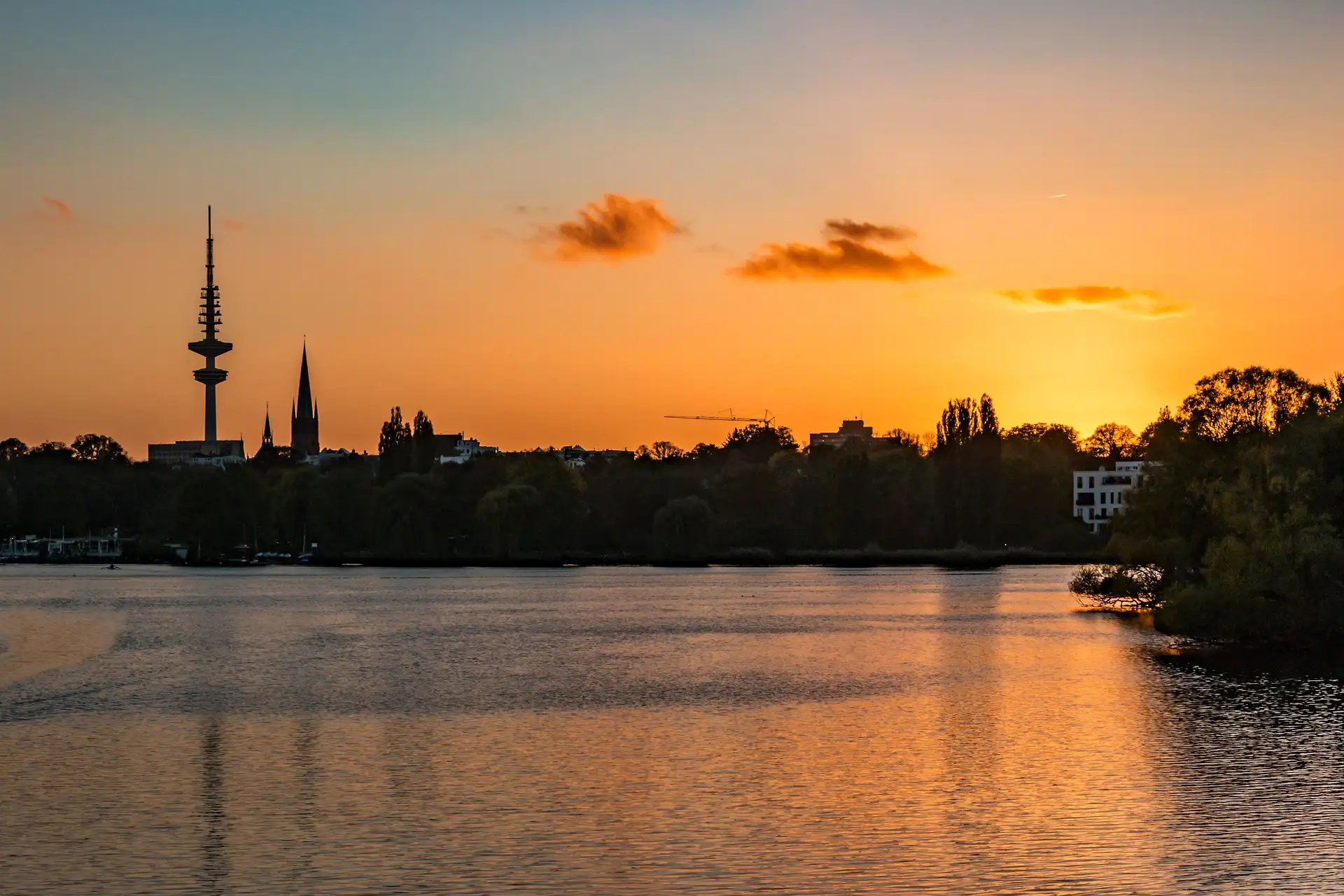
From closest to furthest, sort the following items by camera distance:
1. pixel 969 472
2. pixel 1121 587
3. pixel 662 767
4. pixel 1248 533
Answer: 1. pixel 662 767
2. pixel 1248 533
3. pixel 1121 587
4. pixel 969 472

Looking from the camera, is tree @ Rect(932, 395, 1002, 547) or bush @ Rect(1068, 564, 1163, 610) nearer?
bush @ Rect(1068, 564, 1163, 610)

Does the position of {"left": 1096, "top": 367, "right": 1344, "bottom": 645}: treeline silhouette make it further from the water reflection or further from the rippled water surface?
the water reflection

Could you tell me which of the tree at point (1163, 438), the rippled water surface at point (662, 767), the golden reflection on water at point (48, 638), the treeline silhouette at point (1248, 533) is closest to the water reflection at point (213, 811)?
the rippled water surface at point (662, 767)

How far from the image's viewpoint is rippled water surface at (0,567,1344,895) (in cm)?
2748

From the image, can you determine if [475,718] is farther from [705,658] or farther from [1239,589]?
[1239,589]

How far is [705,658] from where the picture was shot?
7056 centimetres

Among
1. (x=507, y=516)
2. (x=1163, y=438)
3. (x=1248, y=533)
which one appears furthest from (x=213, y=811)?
(x=507, y=516)

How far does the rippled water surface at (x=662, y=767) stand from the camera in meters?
27.5

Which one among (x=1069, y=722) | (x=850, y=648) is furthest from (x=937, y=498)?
(x=1069, y=722)

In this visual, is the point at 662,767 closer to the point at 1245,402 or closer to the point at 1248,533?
the point at 1248,533

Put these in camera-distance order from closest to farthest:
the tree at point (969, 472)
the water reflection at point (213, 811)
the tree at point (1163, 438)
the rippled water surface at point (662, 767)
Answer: the water reflection at point (213, 811) → the rippled water surface at point (662, 767) → the tree at point (1163, 438) → the tree at point (969, 472)

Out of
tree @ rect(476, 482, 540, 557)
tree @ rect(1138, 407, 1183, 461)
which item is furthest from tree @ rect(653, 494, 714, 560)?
tree @ rect(1138, 407, 1183, 461)

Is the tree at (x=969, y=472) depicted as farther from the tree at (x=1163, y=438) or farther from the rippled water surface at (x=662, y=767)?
the rippled water surface at (x=662, y=767)

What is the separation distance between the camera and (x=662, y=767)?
126ft
